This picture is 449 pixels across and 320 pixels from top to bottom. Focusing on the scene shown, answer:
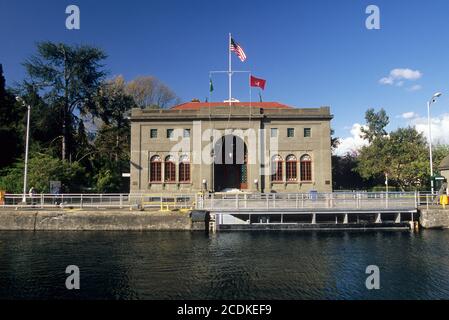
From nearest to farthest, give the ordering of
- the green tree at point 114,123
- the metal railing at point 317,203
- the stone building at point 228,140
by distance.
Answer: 1. the metal railing at point 317,203
2. the stone building at point 228,140
3. the green tree at point 114,123

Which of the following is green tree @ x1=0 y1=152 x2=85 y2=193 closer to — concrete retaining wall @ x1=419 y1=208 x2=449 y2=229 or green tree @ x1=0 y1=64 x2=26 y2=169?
green tree @ x1=0 y1=64 x2=26 y2=169

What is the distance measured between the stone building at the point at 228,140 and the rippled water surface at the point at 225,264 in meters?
14.1

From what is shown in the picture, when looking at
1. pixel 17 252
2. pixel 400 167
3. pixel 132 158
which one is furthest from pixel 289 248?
pixel 400 167

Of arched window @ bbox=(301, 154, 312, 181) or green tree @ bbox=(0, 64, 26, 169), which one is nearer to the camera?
arched window @ bbox=(301, 154, 312, 181)

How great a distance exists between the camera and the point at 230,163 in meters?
39.1

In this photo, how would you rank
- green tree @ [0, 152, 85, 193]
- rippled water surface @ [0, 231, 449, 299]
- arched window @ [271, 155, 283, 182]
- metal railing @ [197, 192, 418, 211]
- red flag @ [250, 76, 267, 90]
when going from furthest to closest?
arched window @ [271, 155, 283, 182], red flag @ [250, 76, 267, 90], green tree @ [0, 152, 85, 193], metal railing @ [197, 192, 418, 211], rippled water surface @ [0, 231, 449, 299]

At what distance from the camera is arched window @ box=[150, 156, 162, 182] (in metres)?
38.0

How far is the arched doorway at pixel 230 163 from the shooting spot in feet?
126

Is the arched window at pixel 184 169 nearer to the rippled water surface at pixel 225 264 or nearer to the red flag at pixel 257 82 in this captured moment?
the red flag at pixel 257 82

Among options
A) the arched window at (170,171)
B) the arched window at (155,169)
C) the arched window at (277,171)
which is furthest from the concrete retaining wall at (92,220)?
the arched window at (277,171)

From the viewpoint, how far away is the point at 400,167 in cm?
4753

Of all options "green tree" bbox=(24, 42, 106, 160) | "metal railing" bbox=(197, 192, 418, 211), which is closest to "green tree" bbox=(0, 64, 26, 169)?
"green tree" bbox=(24, 42, 106, 160)

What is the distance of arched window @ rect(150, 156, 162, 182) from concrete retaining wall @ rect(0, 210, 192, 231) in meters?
12.6

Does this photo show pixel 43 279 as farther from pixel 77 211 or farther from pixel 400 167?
pixel 400 167
